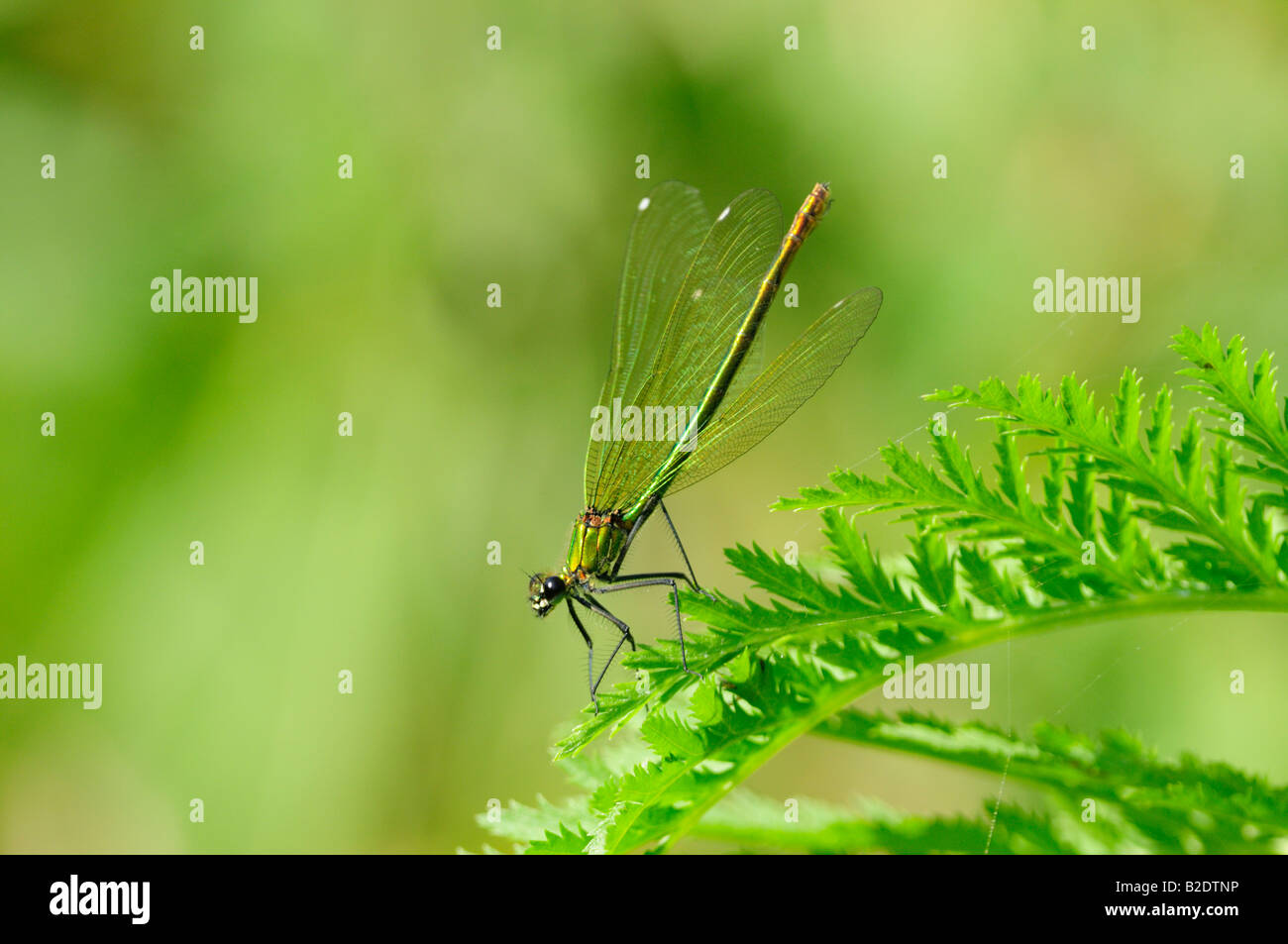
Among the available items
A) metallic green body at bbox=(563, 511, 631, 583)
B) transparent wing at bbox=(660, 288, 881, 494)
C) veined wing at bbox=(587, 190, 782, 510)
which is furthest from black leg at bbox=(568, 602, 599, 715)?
transparent wing at bbox=(660, 288, 881, 494)

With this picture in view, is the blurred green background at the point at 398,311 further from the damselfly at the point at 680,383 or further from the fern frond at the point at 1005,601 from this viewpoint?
the fern frond at the point at 1005,601

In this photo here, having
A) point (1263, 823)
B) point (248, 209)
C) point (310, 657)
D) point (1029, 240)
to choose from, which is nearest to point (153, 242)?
point (248, 209)

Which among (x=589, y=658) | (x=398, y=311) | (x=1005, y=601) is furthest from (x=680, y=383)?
(x=398, y=311)

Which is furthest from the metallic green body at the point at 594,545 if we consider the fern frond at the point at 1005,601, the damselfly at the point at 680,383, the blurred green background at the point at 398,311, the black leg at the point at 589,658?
the blurred green background at the point at 398,311

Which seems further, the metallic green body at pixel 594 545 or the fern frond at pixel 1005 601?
the metallic green body at pixel 594 545

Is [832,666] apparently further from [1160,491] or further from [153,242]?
[153,242]

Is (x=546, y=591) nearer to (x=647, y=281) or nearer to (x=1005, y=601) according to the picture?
(x=647, y=281)
